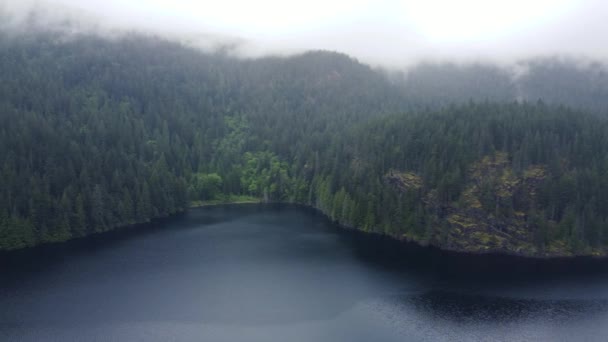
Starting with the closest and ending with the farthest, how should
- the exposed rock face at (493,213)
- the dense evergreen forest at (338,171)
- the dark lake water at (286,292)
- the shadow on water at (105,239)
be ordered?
the dark lake water at (286,292) < the shadow on water at (105,239) < the exposed rock face at (493,213) < the dense evergreen forest at (338,171)

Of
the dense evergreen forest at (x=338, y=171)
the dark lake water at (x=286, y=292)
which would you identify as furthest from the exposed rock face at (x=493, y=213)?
the dark lake water at (x=286, y=292)

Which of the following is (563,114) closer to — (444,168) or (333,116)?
(444,168)

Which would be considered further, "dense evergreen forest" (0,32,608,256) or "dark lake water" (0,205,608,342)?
"dense evergreen forest" (0,32,608,256)

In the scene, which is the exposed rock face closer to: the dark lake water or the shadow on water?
the dark lake water

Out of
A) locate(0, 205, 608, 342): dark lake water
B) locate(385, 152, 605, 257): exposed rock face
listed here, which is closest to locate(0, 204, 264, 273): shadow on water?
locate(0, 205, 608, 342): dark lake water

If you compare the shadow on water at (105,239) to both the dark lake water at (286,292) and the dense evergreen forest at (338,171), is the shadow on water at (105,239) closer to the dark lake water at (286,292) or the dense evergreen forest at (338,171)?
the dark lake water at (286,292)

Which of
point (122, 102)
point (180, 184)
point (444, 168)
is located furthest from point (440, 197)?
point (122, 102)

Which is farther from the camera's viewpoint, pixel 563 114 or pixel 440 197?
pixel 563 114

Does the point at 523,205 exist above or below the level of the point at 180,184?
above
